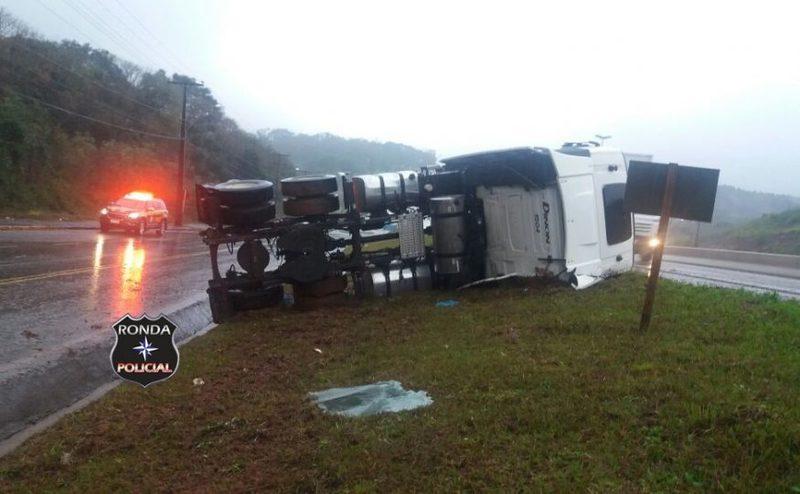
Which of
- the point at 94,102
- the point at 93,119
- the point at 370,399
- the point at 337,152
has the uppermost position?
the point at 94,102

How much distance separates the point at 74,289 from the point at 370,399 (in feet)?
27.5

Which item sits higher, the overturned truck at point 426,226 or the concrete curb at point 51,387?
the overturned truck at point 426,226

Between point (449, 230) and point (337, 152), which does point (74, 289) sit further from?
point (337, 152)

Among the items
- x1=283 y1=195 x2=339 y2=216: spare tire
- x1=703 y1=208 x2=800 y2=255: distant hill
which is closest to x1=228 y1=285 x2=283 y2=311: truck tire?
x1=283 y1=195 x2=339 y2=216: spare tire

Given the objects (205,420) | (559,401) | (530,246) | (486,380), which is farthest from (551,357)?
(530,246)

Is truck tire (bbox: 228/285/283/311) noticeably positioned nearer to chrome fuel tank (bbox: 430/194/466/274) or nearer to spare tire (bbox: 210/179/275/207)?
spare tire (bbox: 210/179/275/207)

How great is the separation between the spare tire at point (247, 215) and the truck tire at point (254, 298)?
1.00 meters

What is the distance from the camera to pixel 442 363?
19.6 ft

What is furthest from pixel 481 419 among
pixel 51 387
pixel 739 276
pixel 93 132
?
pixel 93 132

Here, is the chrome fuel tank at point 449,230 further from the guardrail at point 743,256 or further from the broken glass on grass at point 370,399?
the guardrail at point 743,256

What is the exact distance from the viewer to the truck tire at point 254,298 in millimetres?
9641

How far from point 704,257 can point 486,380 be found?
20580 mm

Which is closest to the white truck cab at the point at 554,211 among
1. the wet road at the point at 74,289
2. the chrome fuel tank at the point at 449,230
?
the chrome fuel tank at the point at 449,230

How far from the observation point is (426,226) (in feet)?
38.1
